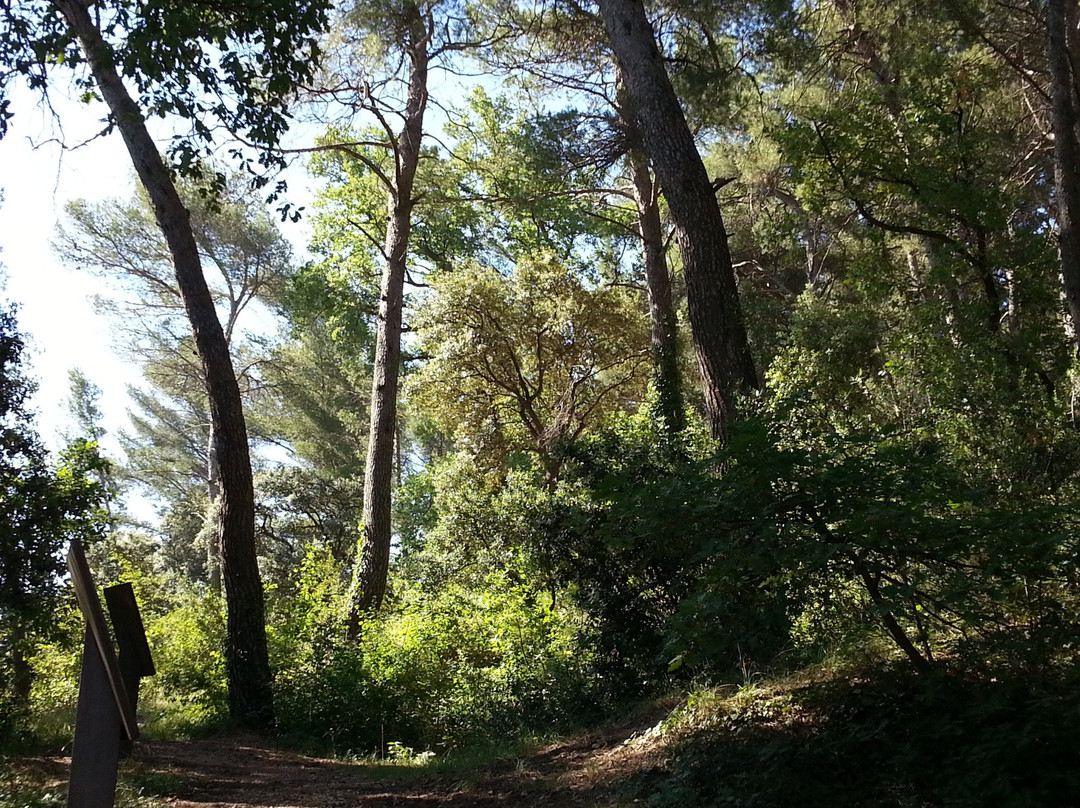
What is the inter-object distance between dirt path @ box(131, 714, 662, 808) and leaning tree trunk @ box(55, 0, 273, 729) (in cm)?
183

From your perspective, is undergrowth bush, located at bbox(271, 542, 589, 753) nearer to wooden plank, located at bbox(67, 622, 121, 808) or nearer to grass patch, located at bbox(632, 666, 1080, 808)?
grass patch, located at bbox(632, 666, 1080, 808)

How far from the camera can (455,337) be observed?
51.7 feet

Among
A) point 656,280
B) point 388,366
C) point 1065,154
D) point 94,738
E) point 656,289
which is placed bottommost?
point 94,738

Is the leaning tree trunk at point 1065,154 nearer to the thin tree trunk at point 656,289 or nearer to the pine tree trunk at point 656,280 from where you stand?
the thin tree trunk at point 656,289

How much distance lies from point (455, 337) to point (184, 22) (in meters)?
10.4

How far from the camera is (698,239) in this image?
6973mm

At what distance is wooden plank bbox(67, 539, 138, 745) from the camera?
2348 mm

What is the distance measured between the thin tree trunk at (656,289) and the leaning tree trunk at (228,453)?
516cm

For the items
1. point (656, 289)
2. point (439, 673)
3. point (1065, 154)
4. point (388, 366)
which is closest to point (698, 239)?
point (1065, 154)

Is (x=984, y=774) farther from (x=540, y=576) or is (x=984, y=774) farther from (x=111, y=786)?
(x=540, y=576)

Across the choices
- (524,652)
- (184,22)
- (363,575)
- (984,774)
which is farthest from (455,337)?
(984,774)

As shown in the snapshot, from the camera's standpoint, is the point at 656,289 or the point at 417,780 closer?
the point at 417,780

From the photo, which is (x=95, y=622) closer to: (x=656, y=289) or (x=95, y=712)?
(x=95, y=712)

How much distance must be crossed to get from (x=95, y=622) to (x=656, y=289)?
511 inches
